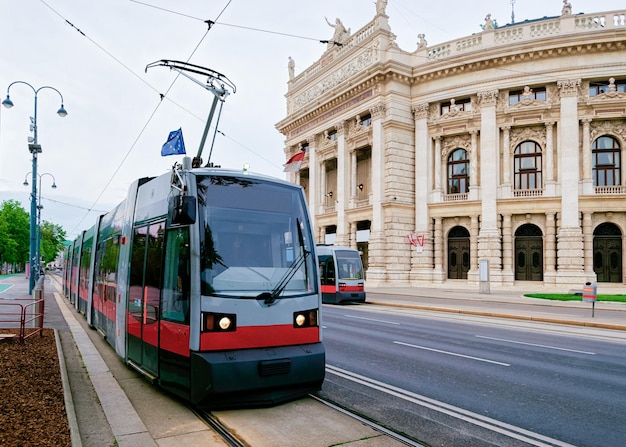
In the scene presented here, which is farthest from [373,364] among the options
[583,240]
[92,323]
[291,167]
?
[583,240]

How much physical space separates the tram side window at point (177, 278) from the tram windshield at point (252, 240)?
266 millimetres

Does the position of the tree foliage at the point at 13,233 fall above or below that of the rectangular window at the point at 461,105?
below

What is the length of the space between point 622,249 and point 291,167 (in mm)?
26093

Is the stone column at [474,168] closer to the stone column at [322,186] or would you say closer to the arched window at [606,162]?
the arched window at [606,162]

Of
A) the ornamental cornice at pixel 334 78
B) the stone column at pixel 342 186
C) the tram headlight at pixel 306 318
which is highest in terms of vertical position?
the ornamental cornice at pixel 334 78

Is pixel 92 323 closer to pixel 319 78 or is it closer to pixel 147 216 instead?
pixel 147 216

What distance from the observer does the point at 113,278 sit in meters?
9.87

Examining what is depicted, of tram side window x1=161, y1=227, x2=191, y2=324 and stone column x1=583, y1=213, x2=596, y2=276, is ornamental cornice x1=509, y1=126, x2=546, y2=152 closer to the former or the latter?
stone column x1=583, y1=213, x2=596, y2=276

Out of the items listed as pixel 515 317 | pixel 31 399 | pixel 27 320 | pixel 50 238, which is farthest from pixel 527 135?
pixel 50 238

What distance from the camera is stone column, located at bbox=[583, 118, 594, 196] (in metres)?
33.6

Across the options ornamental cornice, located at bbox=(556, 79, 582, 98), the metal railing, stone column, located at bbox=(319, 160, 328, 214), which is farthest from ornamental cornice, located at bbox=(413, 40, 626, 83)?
the metal railing

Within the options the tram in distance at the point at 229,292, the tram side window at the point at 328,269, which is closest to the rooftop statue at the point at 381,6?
the tram side window at the point at 328,269

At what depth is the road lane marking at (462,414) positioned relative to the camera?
5218 millimetres

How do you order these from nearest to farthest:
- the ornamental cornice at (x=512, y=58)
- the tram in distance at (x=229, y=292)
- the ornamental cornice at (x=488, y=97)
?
1. the tram in distance at (x=229, y=292)
2. the ornamental cornice at (x=512, y=58)
3. the ornamental cornice at (x=488, y=97)
